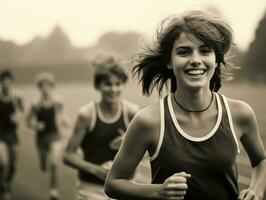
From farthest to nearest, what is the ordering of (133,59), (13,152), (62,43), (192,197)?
(62,43) < (13,152) < (133,59) < (192,197)

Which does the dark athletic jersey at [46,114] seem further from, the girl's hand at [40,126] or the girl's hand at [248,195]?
the girl's hand at [248,195]

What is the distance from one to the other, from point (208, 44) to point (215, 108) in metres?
0.26

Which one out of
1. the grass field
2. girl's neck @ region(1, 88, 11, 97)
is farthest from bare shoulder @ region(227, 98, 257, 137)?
girl's neck @ region(1, 88, 11, 97)

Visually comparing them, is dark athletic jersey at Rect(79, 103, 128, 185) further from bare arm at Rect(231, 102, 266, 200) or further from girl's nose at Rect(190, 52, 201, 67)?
girl's nose at Rect(190, 52, 201, 67)

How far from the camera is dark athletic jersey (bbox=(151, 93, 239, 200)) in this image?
88.3 inches

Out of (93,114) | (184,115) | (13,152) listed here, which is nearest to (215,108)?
(184,115)

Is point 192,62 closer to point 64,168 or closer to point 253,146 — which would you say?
point 253,146

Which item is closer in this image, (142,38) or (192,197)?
(192,197)

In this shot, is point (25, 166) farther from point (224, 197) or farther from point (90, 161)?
point (224, 197)

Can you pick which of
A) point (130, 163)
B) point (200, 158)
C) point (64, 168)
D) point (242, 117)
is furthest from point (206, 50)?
point (64, 168)

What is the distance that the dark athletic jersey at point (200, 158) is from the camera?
224cm

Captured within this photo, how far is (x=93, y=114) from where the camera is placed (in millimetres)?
3938

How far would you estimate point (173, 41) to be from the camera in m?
2.43

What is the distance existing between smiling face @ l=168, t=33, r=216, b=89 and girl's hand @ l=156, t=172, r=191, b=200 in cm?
38
